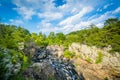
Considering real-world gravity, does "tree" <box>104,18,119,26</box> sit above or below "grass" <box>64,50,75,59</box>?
above

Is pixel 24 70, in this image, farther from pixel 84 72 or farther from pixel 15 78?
pixel 84 72

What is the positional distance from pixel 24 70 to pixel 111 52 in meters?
28.7

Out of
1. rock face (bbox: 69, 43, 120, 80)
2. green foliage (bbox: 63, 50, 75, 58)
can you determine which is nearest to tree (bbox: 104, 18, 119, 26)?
rock face (bbox: 69, 43, 120, 80)

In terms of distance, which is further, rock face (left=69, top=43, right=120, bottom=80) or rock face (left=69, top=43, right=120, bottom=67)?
rock face (left=69, top=43, right=120, bottom=67)

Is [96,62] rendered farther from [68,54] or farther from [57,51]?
[57,51]

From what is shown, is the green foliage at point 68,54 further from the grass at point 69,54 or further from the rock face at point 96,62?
the rock face at point 96,62

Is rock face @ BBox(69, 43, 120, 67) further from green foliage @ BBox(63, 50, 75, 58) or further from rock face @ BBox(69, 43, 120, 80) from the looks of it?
green foliage @ BBox(63, 50, 75, 58)

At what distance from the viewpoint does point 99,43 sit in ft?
149

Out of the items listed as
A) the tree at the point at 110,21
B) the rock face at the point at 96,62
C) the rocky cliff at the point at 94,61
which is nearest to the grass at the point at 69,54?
the rocky cliff at the point at 94,61

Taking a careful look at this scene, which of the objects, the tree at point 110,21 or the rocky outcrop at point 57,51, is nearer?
the rocky outcrop at point 57,51

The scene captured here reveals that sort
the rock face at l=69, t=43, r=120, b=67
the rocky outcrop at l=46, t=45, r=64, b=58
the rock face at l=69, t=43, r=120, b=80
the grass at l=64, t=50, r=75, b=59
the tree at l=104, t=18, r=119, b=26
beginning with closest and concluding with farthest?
the rock face at l=69, t=43, r=120, b=80, the rock face at l=69, t=43, r=120, b=67, the grass at l=64, t=50, r=75, b=59, the rocky outcrop at l=46, t=45, r=64, b=58, the tree at l=104, t=18, r=119, b=26

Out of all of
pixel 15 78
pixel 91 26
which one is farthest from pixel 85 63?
pixel 15 78

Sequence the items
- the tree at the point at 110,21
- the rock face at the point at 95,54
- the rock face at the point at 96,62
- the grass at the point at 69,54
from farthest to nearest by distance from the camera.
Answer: the tree at the point at 110,21 < the grass at the point at 69,54 < the rock face at the point at 95,54 < the rock face at the point at 96,62

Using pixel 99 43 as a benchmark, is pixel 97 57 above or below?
below
